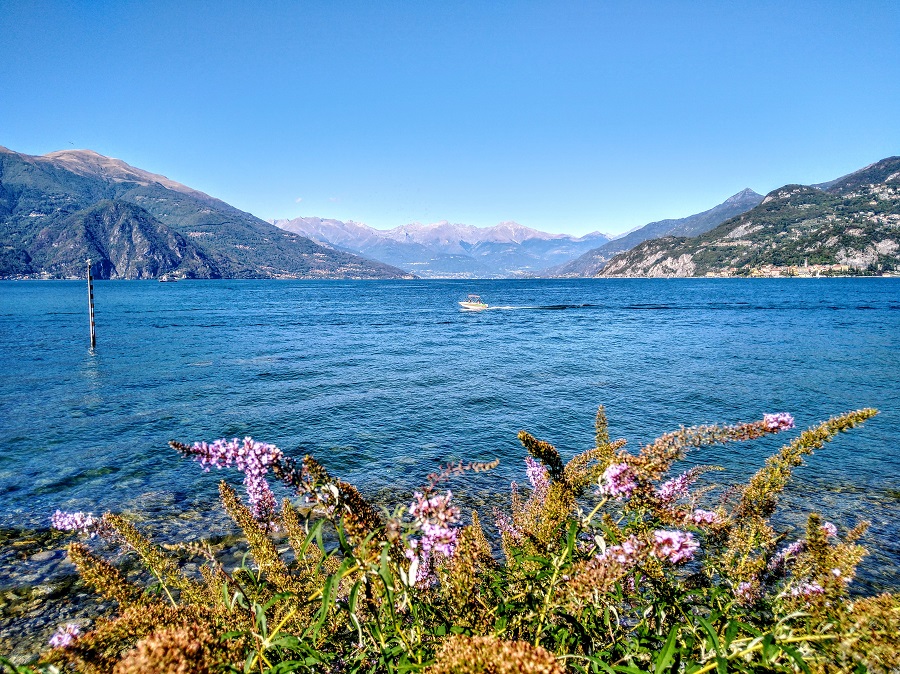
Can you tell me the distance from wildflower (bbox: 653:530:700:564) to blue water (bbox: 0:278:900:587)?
1062cm

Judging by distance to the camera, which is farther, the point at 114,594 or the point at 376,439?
the point at 376,439

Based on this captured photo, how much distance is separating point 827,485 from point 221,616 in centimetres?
1825

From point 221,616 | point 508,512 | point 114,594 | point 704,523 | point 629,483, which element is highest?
point 629,483

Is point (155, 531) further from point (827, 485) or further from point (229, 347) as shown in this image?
point (229, 347)

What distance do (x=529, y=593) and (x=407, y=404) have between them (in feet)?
72.7

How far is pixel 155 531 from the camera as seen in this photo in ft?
40.7

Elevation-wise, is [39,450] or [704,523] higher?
[704,523]

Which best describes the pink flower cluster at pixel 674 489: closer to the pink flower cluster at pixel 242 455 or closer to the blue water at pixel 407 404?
the pink flower cluster at pixel 242 455

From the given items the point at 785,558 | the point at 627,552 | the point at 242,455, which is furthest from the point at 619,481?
the point at 242,455

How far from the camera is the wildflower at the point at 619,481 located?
3.26 m

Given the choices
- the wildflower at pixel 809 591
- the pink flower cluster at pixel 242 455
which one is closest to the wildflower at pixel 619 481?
the wildflower at pixel 809 591

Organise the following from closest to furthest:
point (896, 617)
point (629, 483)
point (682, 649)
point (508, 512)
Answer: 1. point (896, 617)
2. point (682, 649)
3. point (629, 483)
4. point (508, 512)

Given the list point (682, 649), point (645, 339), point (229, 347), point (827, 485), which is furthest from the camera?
point (645, 339)

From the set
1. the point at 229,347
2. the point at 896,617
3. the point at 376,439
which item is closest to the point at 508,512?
the point at 376,439
